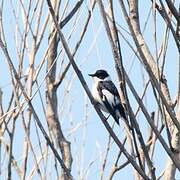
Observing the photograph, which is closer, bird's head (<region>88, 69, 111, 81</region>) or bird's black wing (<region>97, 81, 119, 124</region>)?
bird's black wing (<region>97, 81, 119, 124</region>)

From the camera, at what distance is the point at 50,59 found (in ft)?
7.38

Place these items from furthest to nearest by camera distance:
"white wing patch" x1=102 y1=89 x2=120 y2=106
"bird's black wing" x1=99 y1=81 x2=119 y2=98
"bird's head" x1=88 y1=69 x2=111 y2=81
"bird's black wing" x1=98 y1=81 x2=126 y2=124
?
"bird's head" x1=88 y1=69 x2=111 y2=81 → "bird's black wing" x1=99 y1=81 x2=119 y2=98 → "white wing patch" x1=102 y1=89 x2=120 y2=106 → "bird's black wing" x1=98 y1=81 x2=126 y2=124

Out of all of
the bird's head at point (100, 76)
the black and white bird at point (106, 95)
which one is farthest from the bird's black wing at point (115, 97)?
the bird's head at point (100, 76)

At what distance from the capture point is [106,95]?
12.0ft

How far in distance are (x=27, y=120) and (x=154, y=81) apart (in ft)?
2.46

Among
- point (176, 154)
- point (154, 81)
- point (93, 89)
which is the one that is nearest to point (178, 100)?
point (176, 154)

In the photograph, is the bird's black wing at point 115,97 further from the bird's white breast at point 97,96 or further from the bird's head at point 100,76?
the bird's head at point 100,76

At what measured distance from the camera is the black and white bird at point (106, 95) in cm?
341

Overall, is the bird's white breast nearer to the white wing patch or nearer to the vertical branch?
the white wing patch

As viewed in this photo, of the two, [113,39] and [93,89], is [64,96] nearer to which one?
[113,39]

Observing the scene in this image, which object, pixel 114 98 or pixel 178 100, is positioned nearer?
pixel 178 100

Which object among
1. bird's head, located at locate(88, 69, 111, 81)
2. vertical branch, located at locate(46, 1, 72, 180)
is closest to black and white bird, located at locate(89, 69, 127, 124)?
bird's head, located at locate(88, 69, 111, 81)

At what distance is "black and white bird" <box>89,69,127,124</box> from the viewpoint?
3.41 metres

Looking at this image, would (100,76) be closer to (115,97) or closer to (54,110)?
(115,97)
